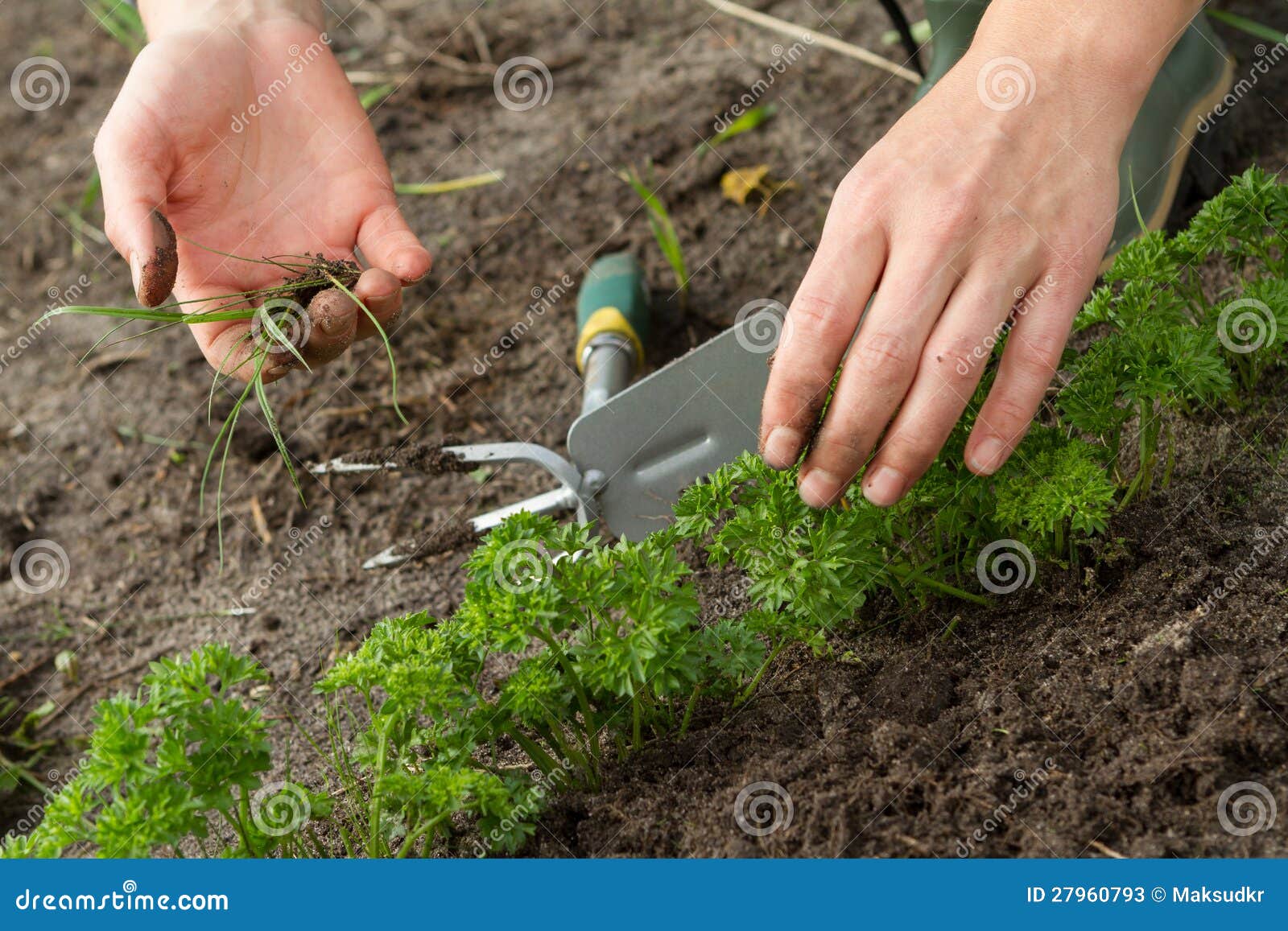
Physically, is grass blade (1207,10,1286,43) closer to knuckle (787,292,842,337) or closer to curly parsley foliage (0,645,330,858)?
knuckle (787,292,842,337)

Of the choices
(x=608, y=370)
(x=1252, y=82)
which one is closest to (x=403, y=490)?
(x=608, y=370)

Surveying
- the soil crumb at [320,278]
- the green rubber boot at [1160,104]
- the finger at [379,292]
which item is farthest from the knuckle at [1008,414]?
the soil crumb at [320,278]

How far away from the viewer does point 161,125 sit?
220 centimetres

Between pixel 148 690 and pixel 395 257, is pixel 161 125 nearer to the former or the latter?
pixel 395 257

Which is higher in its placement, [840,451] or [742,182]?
[840,451]

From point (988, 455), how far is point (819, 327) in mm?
316

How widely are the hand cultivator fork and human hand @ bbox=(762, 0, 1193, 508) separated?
1.64 ft

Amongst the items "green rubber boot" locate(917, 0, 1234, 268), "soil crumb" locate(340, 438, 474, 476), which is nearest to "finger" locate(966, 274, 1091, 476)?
"green rubber boot" locate(917, 0, 1234, 268)

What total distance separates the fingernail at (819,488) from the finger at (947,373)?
66mm

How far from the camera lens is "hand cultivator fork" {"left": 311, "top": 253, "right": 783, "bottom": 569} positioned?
7.06 ft

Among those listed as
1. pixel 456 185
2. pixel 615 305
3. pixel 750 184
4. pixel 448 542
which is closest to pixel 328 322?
pixel 448 542

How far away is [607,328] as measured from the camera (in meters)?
2.76

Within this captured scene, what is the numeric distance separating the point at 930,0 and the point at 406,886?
251cm

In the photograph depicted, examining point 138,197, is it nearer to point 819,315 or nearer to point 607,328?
point 607,328
